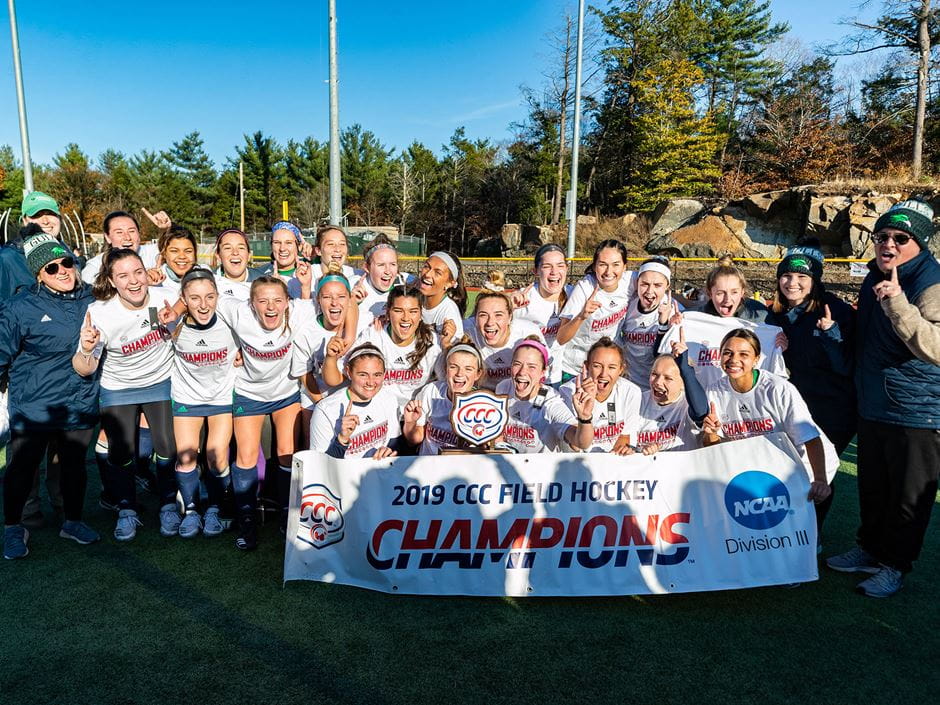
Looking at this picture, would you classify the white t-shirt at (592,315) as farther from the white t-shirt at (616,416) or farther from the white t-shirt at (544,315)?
the white t-shirt at (616,416)

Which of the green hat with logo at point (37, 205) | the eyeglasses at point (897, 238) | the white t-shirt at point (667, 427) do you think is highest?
the green hat with logo at point (37, 205)

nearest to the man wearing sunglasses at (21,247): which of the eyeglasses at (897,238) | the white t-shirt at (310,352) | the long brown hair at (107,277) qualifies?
the long brown hair at (107,277)

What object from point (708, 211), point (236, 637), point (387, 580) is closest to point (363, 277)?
point (387, 580)

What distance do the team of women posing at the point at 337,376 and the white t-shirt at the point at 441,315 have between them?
0.07 feet

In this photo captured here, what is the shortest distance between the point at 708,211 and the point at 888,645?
27314 millimetres

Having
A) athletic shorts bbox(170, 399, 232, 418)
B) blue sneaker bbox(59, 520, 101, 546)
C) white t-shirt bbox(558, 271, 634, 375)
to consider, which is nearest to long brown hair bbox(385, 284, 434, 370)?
white t-shirt bbox(558, 271, 634, 375)

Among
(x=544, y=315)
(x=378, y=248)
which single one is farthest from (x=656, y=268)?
(x=378, y=248)

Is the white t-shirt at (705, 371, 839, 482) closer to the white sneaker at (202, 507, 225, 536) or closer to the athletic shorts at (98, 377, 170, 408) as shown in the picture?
the white sneaker at (202, 507, 225, 536)

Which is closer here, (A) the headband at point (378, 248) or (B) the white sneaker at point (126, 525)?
(B) the white sneaker at point (126, 525)

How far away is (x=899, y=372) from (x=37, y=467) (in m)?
5.59

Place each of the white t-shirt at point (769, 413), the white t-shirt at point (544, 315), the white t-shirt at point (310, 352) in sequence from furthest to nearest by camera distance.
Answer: the white t-shirt at point (544, 315) < the white t-shirt at point (310, 352) < the white t-shirt at point (769, 413)

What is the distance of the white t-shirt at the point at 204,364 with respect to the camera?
13.9 feet

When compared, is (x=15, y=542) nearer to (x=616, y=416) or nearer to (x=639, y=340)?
(x=616, y=416)

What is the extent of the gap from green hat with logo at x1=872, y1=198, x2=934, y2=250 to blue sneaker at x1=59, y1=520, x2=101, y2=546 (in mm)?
5407
